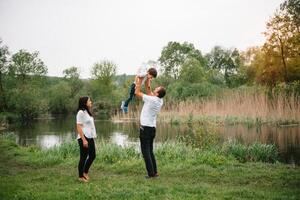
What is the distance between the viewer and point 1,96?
45.3 meters

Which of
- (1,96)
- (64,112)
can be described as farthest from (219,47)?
(1,96)

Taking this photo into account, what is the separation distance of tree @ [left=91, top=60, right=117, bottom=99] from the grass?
54488mm

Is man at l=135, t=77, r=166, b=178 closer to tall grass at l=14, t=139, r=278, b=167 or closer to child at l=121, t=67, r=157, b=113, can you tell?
child at l=121, t=67, r=157, b=113

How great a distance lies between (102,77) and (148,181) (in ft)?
199

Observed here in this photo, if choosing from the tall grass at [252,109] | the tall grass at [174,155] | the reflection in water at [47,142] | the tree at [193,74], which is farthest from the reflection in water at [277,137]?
the tree at [193,74]

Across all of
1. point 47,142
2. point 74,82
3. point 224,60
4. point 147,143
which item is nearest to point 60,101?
point 74,82

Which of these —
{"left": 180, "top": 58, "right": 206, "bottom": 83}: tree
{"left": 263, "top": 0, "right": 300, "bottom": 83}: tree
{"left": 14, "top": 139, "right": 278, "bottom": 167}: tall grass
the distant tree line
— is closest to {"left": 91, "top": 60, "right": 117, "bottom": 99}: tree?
the distant tree line

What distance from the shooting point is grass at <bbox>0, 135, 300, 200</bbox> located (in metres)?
6.32

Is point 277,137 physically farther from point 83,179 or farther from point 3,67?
point 3,67

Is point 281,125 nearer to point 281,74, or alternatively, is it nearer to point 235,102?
point 235,102

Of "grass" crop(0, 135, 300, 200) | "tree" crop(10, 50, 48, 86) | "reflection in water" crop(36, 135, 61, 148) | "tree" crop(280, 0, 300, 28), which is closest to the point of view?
"grass" crop(0, 135, 300, 200)

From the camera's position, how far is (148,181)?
748cm

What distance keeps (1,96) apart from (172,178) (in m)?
42.0

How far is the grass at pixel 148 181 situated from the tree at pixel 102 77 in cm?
5449
